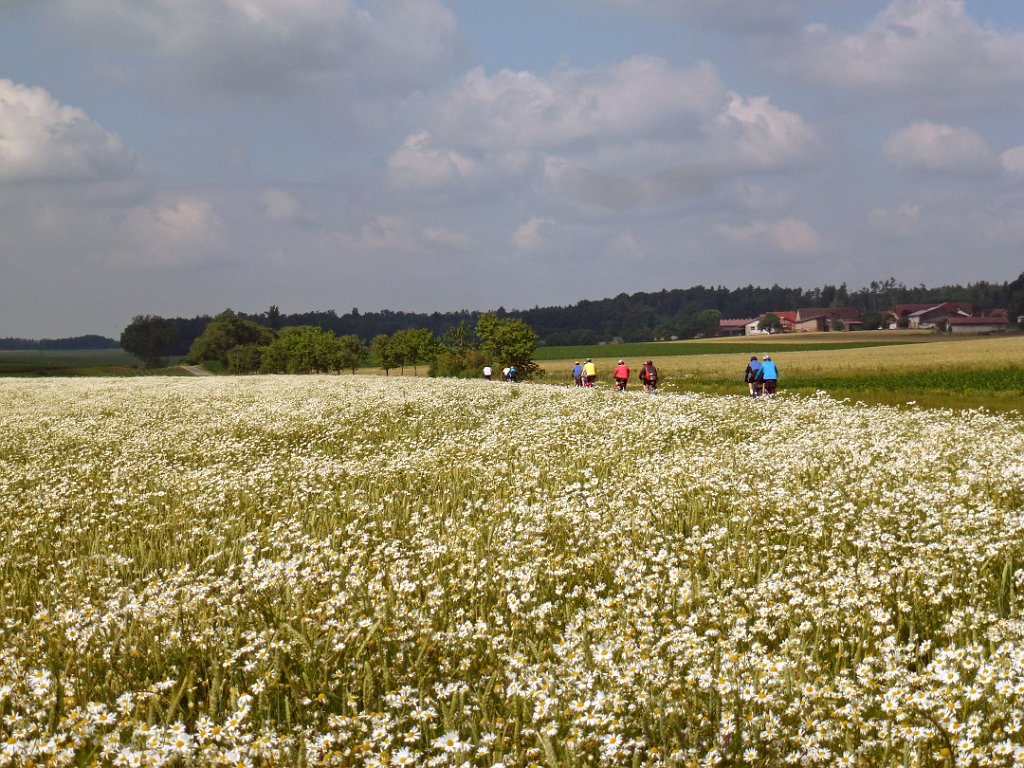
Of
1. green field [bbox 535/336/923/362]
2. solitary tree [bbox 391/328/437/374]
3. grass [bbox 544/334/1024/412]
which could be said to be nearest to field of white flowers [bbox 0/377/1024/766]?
grass [bbox 544/334/1024/412]

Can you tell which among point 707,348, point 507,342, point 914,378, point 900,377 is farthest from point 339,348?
point 914,378

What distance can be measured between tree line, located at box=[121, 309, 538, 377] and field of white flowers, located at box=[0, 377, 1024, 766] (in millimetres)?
59739

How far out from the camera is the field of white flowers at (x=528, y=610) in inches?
141

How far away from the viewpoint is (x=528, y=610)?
550 centimetres

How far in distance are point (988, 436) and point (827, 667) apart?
10.9m

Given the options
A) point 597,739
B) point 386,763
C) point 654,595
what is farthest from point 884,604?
point 386,763

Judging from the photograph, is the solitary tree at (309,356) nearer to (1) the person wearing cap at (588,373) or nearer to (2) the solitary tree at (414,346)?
(2) the solitary tree at (414,346)

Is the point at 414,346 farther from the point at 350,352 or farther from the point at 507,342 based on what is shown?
the point at 507,342

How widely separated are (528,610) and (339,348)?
101343 mm

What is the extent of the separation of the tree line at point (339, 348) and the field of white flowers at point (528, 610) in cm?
5974

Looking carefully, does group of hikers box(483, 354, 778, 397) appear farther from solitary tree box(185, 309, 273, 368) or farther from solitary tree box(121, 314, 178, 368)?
solitary tree box(121, 314, 178, 368)

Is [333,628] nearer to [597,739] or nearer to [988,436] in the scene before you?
[597,739]

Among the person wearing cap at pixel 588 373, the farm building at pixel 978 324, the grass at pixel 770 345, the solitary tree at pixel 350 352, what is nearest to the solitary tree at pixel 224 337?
the solitary tree at pixel 350 352

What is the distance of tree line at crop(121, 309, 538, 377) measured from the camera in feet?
236
